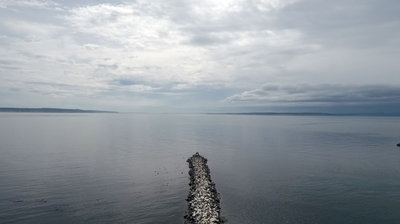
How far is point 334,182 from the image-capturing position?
39.2m

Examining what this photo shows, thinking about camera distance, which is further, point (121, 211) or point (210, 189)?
point (210, 189)

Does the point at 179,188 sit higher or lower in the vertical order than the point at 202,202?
lower

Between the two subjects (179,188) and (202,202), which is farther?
(179,188)

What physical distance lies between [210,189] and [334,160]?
1268 inches

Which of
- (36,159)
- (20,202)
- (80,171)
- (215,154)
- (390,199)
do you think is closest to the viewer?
(20,202)

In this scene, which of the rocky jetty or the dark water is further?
the dark water

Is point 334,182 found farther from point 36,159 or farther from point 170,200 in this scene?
point 36,159

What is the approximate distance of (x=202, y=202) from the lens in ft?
95.9

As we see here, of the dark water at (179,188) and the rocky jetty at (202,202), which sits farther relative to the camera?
the dark water at (179,188)

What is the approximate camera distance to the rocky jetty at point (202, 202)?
25.7 meters

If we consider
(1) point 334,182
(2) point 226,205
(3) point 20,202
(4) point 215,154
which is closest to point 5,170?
(3) point 20,202

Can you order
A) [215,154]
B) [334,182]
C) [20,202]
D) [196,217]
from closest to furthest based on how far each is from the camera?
[196,217] < [20,202] < [334,182] < [215,154]

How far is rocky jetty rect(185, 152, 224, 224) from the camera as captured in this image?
2566 centimetres

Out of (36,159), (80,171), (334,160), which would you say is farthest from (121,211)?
(334,160)
